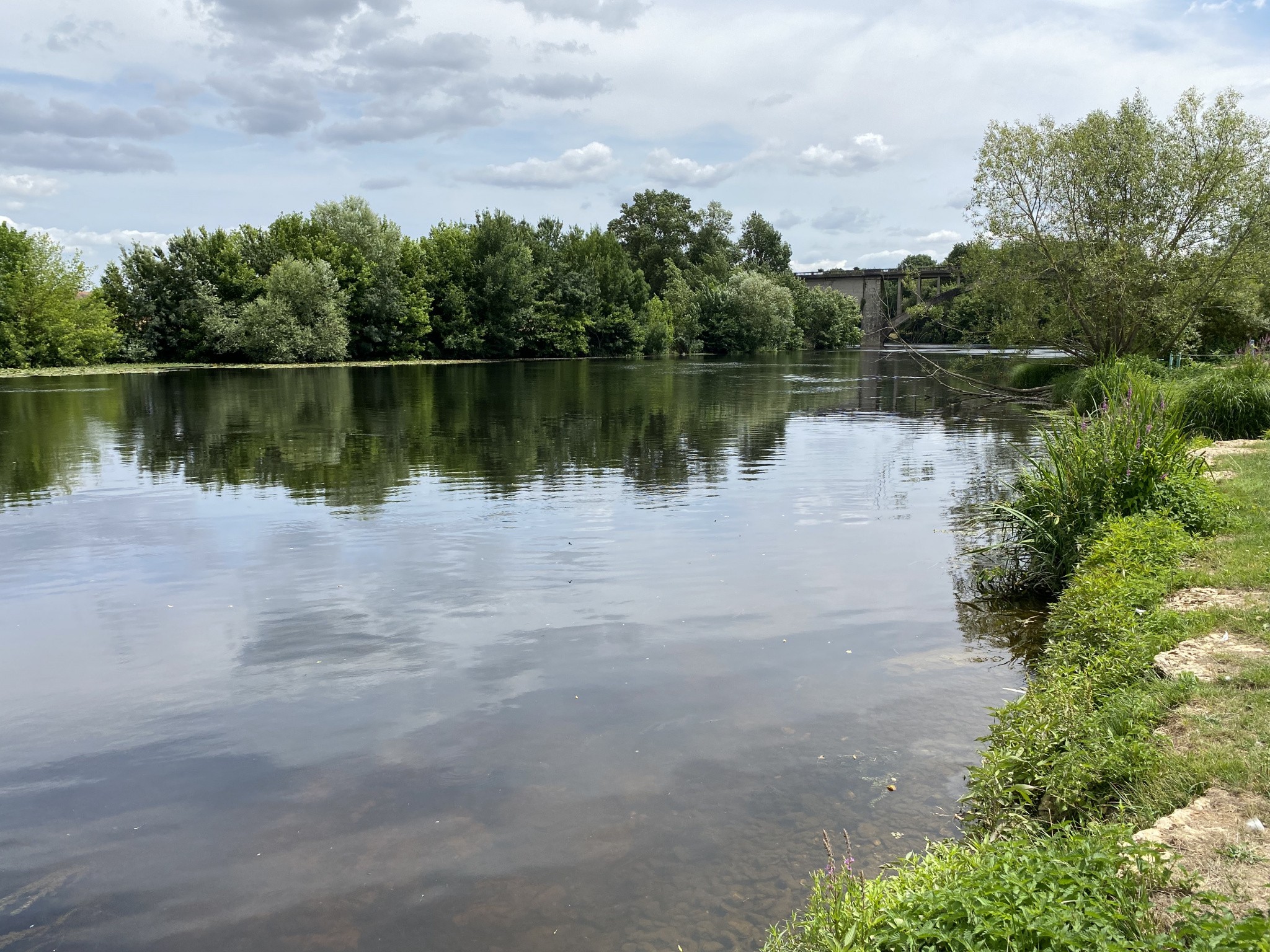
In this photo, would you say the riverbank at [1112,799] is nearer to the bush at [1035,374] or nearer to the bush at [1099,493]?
the bush at [1099,493]

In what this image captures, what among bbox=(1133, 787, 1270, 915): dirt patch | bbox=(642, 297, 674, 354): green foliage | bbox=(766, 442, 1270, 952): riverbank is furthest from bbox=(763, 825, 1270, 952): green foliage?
bbox=(642, 297, 674, 354): green foliage

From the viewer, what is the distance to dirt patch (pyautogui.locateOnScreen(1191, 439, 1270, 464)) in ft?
52.0

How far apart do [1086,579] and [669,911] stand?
592 centimetres

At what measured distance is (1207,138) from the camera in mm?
30094

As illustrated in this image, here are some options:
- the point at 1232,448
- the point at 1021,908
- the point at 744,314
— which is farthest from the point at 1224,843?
the point at 744,314

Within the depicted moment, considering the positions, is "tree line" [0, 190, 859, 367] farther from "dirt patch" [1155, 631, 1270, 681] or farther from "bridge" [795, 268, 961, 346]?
"dirt patch" [1155, 631, 1270, 681]

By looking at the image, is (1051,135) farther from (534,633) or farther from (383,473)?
(534,633)

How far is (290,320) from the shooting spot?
70.5 metres

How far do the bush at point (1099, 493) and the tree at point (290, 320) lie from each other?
2658 inches

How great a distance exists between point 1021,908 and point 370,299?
260 feet

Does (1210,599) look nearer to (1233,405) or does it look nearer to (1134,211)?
(1233,405)

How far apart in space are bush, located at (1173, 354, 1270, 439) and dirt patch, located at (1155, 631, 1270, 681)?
13048 millimetres

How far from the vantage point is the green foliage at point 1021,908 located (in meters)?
3.59

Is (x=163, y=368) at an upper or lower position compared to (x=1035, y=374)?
upper
